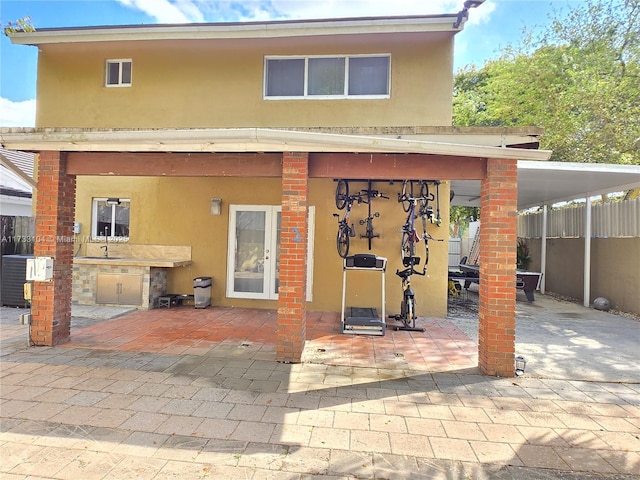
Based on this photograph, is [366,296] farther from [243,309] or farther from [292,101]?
[292,101]

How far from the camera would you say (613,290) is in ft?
28.0

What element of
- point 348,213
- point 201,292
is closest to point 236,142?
point 348,213

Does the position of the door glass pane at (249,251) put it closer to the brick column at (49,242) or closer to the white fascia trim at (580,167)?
the brick column at (49,242)

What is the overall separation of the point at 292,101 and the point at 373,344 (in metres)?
5.13

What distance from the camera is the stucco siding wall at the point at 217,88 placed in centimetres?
713

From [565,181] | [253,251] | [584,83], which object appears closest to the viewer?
[253,251]

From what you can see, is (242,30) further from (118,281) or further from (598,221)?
(598,221)

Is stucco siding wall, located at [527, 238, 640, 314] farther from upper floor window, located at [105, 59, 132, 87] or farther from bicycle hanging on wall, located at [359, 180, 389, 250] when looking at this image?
upper floor window, located at [105, 59, 132, 87]

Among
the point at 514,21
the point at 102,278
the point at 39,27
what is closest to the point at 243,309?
the point at 102,278

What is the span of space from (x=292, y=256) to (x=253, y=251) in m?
3.46

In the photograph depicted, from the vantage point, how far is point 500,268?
4.14 m

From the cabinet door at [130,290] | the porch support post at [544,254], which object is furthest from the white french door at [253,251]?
the porch support post at [544,254]

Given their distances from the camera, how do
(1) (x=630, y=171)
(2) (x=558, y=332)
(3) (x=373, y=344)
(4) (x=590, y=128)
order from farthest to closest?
1. (4) (x=590, y=128)
2. (1) (x=630, y=171)
3. (2) (x=558, y=332)
4. (3) (x=373, y=344)

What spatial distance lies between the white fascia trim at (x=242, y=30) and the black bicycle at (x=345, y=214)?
3049 mm
